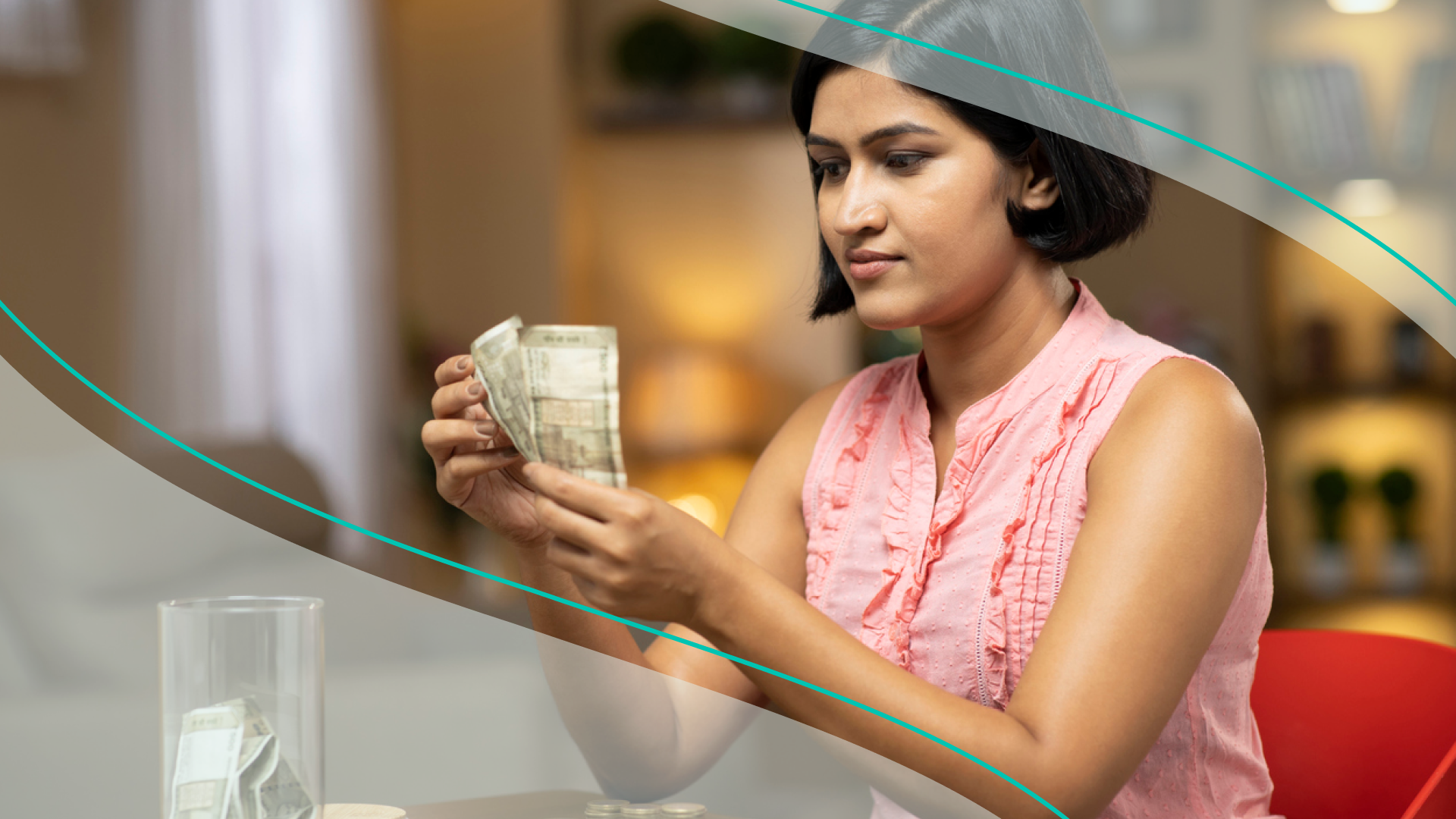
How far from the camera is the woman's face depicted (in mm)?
598

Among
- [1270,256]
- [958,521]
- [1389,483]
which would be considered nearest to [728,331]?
[1270,256]

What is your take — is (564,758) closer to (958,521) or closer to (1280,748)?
(958,521)

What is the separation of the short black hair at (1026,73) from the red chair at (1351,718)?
0.91 feet

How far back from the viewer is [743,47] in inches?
110

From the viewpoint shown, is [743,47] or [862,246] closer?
[862,246]

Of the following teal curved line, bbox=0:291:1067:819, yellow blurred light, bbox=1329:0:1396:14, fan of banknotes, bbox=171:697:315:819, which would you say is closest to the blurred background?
yellow blurred light, bbox=1329:0:1396:14

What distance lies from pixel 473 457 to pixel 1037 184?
1.07 ft

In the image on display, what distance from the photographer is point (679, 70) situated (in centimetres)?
289

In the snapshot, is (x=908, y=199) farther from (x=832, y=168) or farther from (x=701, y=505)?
(x=701, y=505)

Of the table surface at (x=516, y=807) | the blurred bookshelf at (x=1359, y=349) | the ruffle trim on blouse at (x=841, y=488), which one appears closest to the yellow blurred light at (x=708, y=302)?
the blurred bookshelf at (x=1359, y=349)

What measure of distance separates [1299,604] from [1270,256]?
2.28 feet

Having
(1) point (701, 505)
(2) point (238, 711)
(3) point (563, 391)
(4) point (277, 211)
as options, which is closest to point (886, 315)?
(3) point (563, 391)

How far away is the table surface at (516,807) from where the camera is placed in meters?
0.52

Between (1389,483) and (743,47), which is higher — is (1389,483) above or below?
below
